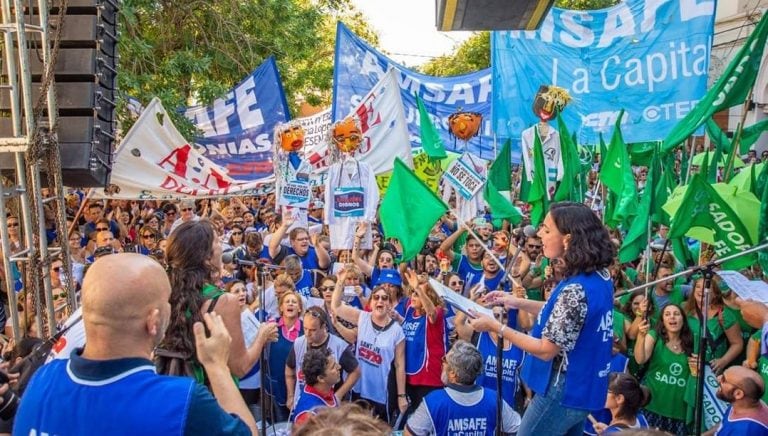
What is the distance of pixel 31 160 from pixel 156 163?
2.98 m

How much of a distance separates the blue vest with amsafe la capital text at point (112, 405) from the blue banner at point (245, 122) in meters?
8.24

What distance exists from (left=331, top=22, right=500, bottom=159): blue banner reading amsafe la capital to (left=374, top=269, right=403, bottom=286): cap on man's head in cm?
384

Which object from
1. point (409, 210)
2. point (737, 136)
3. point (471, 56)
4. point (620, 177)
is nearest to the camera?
point (737, 136)

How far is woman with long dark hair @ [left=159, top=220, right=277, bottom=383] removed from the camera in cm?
288

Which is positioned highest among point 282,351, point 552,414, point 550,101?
point 550,101

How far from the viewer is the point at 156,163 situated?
7.51m

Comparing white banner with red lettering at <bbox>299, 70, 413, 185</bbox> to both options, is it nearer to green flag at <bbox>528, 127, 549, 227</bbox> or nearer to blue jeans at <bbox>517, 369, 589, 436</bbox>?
green flag at <bbox>528, 127, 549, 227</bbox>

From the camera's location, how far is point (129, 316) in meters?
2.00

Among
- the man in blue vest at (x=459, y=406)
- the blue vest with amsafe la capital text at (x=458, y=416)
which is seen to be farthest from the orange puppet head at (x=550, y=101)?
the blue vest with amsafe la capital text at (x=458, y=416)

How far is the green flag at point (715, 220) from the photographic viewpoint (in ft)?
17.1

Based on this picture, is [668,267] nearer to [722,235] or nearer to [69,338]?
[722,235]

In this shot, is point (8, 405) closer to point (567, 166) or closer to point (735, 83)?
point (735, 83)

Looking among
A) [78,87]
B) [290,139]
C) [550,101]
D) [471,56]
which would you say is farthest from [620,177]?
[471,56]

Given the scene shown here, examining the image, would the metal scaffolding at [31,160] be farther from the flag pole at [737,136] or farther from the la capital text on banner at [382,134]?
the flag pole at [737,136]
